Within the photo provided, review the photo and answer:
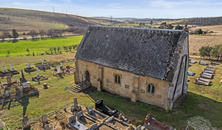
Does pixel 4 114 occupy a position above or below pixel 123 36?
below

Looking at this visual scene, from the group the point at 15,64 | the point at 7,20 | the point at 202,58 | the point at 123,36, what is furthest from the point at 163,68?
the point at 7,20

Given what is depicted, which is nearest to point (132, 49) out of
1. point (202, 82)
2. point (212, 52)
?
point (202, 82)

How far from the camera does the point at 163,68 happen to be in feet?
64.1

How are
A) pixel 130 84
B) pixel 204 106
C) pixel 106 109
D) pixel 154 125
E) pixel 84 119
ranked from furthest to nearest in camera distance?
pixel 130 84 < pixel 204 106 < pixel 106 109 < pixel 84 119 < pixel 154 125

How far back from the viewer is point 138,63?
21.7 meters

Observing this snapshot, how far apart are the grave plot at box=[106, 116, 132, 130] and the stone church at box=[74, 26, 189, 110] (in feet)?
18.3

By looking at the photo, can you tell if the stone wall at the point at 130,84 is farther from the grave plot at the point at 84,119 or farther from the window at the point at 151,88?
the grave plot at the point at 84,119

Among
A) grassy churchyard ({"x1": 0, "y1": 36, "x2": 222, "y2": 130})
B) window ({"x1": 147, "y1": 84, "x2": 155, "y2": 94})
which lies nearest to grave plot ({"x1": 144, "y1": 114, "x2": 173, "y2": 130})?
grassy churchyard ({"x1": 0, "y1": 36, "x2": 222, "y2": 130})

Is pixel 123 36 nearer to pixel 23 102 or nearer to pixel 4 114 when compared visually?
pixel 23 102

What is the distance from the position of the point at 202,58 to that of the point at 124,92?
40452mm

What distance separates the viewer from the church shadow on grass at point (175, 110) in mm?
18156

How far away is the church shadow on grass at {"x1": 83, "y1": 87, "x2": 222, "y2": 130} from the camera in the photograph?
59.6ft

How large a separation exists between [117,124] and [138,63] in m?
9.52

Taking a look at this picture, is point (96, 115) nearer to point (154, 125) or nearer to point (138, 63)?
point (154, 125)
